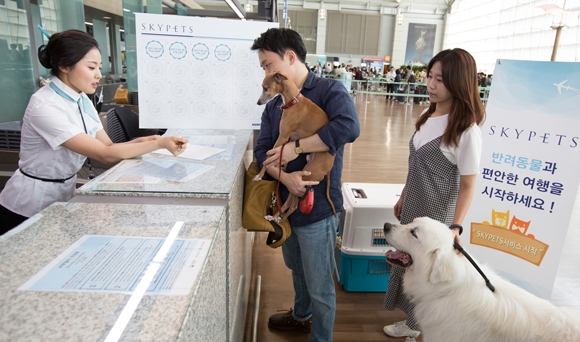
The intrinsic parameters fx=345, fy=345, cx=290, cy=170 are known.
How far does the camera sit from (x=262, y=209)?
1673mm

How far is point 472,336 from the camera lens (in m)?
1.40

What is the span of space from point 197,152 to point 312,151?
0.65 meters

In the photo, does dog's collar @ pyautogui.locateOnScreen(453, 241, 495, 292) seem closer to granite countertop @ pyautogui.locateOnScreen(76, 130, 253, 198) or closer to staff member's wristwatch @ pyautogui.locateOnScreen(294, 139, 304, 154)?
staff member's wristwatch @ pyautogui.locateOnScreen(294, 139, 304, 154)

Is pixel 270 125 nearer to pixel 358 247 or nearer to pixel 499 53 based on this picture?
pixel 358 247

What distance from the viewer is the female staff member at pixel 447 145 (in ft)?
5.39

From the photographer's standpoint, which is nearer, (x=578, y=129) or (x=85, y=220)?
(x=85, y=220)

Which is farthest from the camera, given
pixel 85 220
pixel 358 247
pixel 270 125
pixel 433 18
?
pixel 433 18

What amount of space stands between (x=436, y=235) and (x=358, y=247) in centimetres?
124

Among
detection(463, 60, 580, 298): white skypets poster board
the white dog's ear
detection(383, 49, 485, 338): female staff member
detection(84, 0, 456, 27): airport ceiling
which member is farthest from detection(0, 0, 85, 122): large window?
detection(84, 0, 456, 27): airport ceiling

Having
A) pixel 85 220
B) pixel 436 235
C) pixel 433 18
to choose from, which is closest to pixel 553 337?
pixel 436 235

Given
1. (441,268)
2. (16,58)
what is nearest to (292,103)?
(441,268)

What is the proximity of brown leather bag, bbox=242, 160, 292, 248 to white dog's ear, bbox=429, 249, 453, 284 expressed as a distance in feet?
2.13

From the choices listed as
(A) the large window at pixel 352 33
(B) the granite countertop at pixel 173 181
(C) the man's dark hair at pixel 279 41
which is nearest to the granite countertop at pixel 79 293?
(B) the granite countertop at pixel 173 181

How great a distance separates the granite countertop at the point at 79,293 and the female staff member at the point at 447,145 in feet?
3.87
